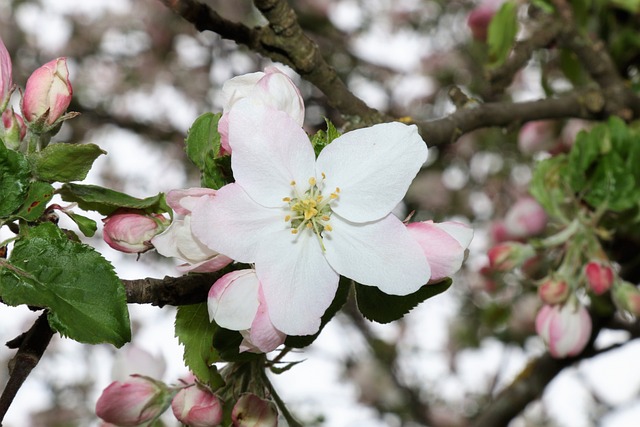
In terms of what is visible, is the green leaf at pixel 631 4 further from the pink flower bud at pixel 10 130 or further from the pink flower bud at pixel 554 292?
the pink flower bud at pixel 10 130

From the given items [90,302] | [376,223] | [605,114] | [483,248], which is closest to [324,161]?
[376,223]

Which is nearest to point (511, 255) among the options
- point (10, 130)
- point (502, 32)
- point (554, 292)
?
point (554, 292)

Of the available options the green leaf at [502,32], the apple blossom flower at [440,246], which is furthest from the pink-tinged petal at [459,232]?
the green leaf at [502,32]

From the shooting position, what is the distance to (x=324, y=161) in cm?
57

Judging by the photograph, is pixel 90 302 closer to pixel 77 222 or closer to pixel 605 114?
pixel 77 222

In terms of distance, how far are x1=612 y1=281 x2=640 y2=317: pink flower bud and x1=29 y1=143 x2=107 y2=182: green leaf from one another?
2.44ft

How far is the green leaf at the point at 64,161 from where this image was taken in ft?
1.82

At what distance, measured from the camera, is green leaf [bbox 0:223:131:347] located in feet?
1.69

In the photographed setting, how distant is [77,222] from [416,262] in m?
0.27

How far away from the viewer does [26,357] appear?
0.51 metres

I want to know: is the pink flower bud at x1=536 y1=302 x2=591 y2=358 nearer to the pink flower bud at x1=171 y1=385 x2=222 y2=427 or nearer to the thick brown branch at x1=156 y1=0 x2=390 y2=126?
the thick brown branch at x1=156 y1=0 x2=390 y2=126

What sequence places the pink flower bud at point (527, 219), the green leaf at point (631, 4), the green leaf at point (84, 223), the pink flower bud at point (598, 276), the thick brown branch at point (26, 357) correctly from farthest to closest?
1. the pink flower bud at point (527, 219)
2. the green leaf at point (631, 4)
3. the pink flower bud at point (598, 276)
4. the green leaf at point (84, 223)
5. the thick brown branch at point (26, 357)

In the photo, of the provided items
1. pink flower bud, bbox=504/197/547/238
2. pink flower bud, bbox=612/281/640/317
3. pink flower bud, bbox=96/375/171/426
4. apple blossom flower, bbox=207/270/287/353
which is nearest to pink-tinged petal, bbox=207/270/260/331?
apple blossom flower, bbox=207/270/287/353

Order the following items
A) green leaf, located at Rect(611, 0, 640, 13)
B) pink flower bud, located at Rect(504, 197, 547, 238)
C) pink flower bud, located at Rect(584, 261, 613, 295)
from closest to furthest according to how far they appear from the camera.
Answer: pink flower bud, located at Rect(584, 261, 613, 295), green leaf, located at Rect(611, 0, 640, 13), pink flower bud, located at Rect(504, 197, 547, 238)
